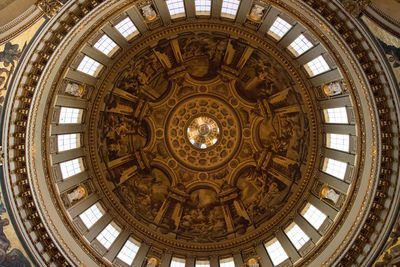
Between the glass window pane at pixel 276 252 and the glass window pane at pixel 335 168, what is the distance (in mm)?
6819

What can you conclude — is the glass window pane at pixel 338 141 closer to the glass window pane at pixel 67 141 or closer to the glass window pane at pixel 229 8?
the glass window pane at pixel 229 8

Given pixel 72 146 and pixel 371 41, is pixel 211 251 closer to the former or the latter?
pixel 72 146

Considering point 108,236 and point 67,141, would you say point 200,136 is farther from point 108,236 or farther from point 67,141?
point 67,141

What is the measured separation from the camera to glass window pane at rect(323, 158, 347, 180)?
2133 centimetres

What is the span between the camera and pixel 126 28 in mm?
21719

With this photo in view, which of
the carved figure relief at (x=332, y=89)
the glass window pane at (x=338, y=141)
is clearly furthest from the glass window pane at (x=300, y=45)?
the glass window pane at (x=338, y=141)

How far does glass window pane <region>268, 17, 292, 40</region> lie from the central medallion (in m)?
11.4

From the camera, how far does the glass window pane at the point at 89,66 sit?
69.7 feet

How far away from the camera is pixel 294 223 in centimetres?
2389

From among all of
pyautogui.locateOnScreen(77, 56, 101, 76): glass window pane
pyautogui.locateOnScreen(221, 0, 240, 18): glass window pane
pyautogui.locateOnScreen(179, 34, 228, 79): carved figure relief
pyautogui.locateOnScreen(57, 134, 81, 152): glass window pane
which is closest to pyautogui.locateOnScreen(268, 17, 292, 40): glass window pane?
pyautogui.locateOnScreen(221, 0, 240, 18): glass window pane

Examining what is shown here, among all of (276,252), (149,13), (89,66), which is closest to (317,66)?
(149,13)

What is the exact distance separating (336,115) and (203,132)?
13.3 m

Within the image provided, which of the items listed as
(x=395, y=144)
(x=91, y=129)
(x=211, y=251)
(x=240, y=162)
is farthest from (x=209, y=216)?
(x=395, y=144)

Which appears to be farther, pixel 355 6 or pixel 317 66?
pixel 317 66
